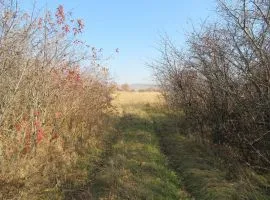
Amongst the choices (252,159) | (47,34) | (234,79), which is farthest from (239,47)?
(47,34)

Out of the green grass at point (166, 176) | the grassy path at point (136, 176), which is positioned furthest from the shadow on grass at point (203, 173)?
the grassy path at point (136, 176)

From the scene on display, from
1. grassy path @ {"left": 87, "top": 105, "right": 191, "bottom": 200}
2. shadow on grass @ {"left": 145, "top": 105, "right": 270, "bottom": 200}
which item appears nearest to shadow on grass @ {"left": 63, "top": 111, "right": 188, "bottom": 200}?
grassy path @ {"left": 87, "top": 105, "right": 191, "bottom": 200}

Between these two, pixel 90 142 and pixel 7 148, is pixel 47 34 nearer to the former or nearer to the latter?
pixel 7 148

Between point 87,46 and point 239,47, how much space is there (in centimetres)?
526

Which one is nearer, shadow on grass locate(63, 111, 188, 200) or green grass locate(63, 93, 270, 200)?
shadow on grass locate(63, 111, 188, 200)

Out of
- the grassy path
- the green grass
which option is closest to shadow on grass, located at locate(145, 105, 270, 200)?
the green grass

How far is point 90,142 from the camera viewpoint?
1323 cm

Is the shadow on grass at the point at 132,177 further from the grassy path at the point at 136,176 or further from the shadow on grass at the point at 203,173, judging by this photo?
the shadow on grass at the point at 203,173

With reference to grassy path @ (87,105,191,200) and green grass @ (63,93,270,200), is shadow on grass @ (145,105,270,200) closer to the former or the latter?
green grass @ (63,93,270,200)

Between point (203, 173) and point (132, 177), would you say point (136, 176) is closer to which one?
point (132, 177)

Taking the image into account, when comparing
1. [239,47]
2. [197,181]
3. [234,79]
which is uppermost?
[239,47]

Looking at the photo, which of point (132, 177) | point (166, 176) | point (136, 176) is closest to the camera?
point (132, 177)

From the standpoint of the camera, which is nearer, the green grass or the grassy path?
the grassy path

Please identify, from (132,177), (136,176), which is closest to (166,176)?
(136,176)
